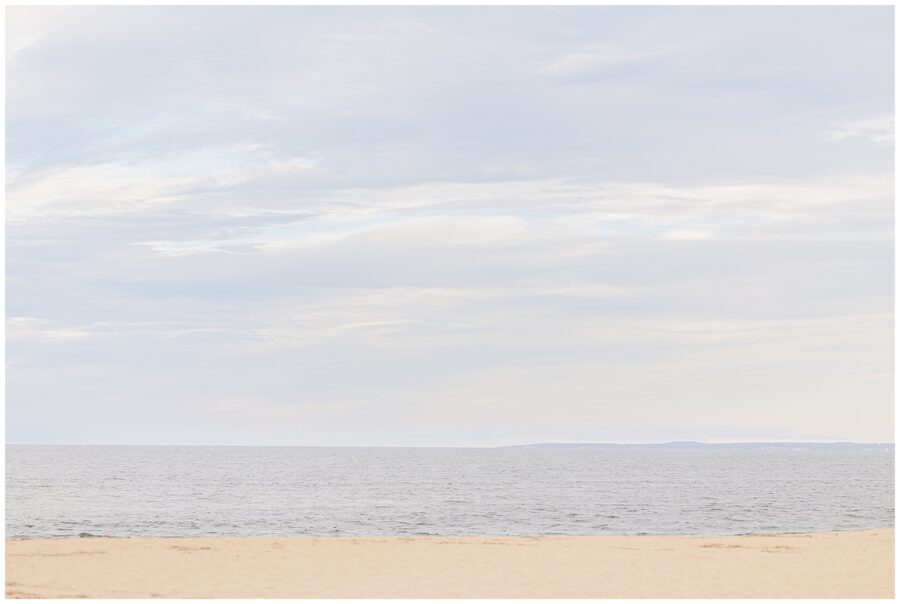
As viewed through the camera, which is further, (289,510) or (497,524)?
(289,510)

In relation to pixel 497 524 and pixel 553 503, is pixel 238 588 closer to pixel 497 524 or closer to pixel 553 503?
pixel 497 524

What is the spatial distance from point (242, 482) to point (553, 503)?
132 feet

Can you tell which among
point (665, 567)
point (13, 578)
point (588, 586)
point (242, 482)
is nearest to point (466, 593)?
point (588, 586)

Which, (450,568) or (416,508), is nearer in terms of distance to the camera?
(450,568)

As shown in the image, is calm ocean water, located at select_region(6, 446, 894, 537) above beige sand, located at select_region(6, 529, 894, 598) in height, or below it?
below

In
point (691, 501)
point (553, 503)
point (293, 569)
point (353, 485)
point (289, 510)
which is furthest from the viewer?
point (353, 485)

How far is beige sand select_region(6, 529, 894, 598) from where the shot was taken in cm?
1964

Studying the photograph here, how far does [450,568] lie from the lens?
74.0 feet

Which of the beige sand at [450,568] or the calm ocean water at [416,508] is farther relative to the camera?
the calm ocean water at [416,508]

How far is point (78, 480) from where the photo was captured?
99062mm

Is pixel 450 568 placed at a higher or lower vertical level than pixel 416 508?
higher

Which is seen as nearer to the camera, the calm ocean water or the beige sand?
the beige sand

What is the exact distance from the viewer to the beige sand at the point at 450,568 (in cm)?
1964

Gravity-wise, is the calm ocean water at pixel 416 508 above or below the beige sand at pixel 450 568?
below
